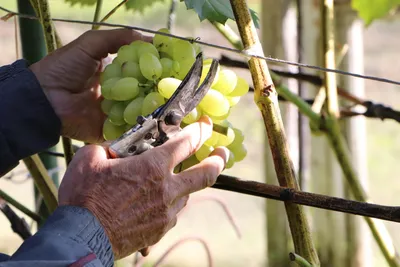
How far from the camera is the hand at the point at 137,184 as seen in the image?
0.53m

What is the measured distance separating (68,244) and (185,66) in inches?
7.1

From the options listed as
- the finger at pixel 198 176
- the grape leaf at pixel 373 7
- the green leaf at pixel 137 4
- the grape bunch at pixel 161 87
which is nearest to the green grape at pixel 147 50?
the grape bunch at pixel 161 87

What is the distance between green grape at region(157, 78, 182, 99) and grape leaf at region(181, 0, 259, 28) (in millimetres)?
91

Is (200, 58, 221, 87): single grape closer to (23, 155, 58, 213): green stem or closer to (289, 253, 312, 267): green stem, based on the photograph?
(289, 253, 312, 267): green stem

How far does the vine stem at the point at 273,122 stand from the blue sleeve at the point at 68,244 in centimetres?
16

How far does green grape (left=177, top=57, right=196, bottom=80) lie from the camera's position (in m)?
0.57

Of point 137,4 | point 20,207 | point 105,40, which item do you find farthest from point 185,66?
point 20,207

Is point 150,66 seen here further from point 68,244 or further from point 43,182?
point 43,182

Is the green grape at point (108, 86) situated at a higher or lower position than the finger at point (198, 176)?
higher

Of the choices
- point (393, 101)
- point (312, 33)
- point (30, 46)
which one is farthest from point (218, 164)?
point (393, 101)

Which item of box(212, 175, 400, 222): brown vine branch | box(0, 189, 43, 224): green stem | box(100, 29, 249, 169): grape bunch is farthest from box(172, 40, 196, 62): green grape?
box(0, 189, 43, 224): green stem

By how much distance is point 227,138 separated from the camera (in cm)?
58

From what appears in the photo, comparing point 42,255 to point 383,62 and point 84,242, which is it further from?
point 383,62

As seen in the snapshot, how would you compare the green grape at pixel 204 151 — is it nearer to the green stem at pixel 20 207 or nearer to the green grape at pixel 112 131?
the green grape at pixel 112 131
